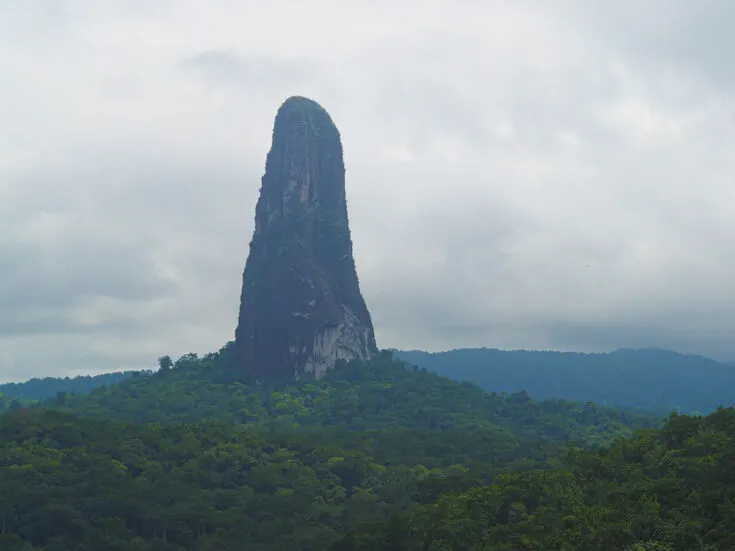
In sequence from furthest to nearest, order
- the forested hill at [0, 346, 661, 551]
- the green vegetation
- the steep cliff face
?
the steep cliff face → the forested hill at [0, 346, 661, 551] → the green vegetation

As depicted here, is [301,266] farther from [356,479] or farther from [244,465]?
[356,479]

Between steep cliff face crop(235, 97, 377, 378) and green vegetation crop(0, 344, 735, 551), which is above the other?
steep cliff face crop(235, 97, 377, 378)

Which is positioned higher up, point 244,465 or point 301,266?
point 301,266

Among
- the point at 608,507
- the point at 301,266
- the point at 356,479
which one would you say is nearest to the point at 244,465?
the point at 356,479

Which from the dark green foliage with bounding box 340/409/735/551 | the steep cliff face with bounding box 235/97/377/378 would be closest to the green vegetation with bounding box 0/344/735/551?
the dark green foliage with bounding box 340/409/735/551

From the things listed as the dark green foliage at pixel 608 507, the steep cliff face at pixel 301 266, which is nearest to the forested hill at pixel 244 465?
the dark green foliage at pixel 608 507

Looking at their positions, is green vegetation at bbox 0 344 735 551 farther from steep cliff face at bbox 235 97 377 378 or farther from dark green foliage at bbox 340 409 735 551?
steep cliff face at bbox 235 97 377 378
